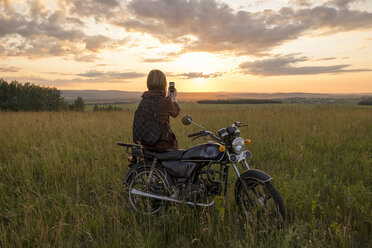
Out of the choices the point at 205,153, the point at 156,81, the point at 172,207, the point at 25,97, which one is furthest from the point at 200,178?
the point at 25,97

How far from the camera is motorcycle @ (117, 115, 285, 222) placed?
3.04m

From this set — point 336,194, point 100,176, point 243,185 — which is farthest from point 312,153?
point 100,176

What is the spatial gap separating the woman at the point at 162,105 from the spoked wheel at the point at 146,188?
41 centimetres

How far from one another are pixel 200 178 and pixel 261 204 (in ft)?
2.89

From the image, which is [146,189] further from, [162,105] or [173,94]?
[173,94]

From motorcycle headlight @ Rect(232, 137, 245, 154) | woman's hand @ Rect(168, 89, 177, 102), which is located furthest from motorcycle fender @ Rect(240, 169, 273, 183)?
woman's hand @ Rect(168, 89, 177, 102)

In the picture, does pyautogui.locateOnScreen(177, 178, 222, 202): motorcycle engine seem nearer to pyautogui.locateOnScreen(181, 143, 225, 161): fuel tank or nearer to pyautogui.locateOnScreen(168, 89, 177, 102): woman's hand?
pyautogui.locateOnScreen(181, 143, 225, 161): fuel tank

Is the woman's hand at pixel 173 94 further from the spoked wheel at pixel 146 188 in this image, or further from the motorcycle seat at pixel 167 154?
the spoked wheel at pixel 146 188

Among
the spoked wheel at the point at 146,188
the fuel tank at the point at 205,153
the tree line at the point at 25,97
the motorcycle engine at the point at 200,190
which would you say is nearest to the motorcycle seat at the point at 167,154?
the fuel tank at the point at 205,153

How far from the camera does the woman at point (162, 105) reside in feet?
11.5

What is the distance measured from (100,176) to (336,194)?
174 inches

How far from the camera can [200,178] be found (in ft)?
10.7

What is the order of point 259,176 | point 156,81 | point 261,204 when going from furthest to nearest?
point 156,81 → point 261,204 → point 259,176

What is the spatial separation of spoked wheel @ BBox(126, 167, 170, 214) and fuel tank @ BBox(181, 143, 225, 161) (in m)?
0.54
